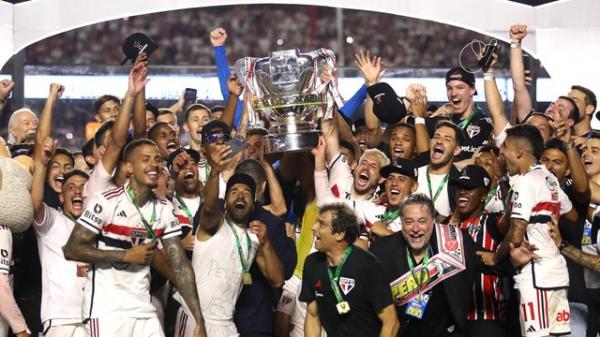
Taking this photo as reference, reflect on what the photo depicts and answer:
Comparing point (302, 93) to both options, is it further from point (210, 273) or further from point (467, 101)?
point (467, 101)

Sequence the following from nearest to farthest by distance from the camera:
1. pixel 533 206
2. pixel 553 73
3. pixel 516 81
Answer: pixel 533 206 → pixel 516 81 → pixel 553 73

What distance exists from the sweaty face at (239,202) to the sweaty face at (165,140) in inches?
56.4

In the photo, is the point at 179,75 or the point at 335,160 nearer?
the point at 335,160

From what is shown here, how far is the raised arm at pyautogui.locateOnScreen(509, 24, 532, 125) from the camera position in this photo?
10.9 metres

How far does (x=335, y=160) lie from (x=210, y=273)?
1562 mm

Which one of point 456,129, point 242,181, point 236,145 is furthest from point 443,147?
point 236,145

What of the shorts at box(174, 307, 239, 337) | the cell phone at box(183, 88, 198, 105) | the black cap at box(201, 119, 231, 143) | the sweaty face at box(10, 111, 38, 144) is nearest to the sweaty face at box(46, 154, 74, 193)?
the sweaty face at box(10, 111, 38, 144)

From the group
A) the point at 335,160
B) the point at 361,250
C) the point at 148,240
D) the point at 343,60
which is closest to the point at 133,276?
the point at 148,240

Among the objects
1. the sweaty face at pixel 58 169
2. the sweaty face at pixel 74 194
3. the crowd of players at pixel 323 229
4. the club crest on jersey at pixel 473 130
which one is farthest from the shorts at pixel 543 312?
the sweaty face at pixel 58 169

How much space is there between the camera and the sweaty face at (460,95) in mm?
11070

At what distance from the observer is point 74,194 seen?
955 cm

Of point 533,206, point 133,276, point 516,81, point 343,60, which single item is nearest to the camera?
point 133,276

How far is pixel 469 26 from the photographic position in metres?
13.4

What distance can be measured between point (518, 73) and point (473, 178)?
6.80 ft
